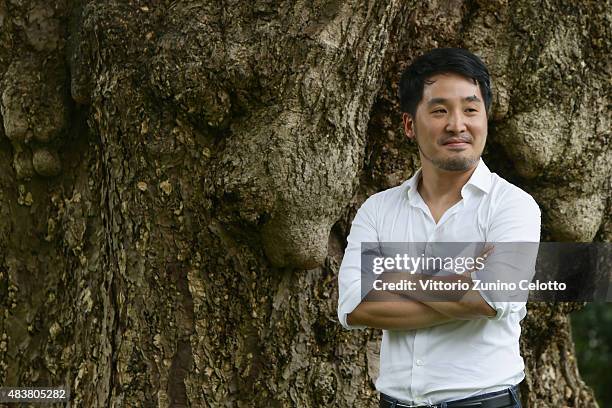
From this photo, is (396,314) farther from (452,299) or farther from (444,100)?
(444,100)

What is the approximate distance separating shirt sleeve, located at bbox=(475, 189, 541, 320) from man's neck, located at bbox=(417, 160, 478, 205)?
13 centimetres

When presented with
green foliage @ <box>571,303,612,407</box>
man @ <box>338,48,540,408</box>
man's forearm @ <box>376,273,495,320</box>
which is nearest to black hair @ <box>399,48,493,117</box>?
man @ <box>338,48,540,408</box>

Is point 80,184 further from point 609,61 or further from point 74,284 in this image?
point 609,61

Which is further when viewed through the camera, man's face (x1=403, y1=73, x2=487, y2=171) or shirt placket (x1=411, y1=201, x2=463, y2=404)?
man's face (x1=403, y1=73, x2=487, y2=171)

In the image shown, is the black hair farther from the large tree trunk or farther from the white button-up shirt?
the large tree trunk

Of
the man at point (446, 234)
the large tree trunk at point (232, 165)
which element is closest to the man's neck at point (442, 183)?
the man at point (446, 234)

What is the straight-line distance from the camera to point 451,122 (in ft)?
8.25

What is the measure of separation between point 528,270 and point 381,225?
0.40 meters

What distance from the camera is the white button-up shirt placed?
2.36 metres

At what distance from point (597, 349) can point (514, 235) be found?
583 cm

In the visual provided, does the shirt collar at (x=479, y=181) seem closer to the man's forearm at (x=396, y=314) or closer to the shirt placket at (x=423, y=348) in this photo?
the shirt placket at (x=423, y=348)

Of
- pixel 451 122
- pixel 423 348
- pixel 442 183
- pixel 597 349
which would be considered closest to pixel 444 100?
pixel 451 122

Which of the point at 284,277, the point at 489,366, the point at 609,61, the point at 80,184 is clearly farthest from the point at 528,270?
the point at 80,184

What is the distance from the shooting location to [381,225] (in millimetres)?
2586
